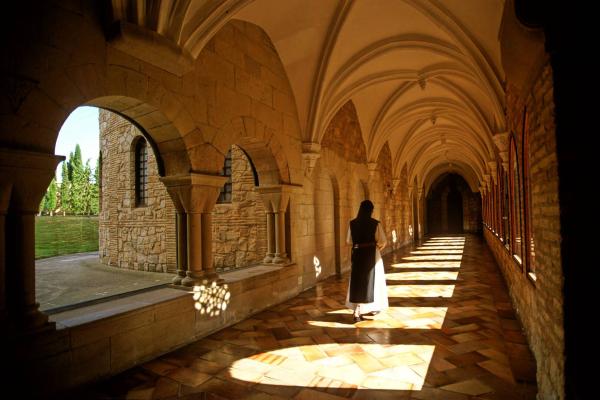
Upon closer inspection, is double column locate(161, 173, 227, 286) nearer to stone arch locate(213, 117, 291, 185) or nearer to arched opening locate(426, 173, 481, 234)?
stone arch locate(213, 117, 291, 185)

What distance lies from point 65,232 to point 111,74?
16.4m

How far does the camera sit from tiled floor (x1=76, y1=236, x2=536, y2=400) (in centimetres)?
257

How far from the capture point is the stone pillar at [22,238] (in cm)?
234

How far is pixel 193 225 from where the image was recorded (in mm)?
3887

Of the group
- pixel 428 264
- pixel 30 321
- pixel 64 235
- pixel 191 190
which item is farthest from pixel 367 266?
pixel 64 235

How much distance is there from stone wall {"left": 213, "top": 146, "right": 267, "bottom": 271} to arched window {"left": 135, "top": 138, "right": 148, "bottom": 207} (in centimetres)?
352

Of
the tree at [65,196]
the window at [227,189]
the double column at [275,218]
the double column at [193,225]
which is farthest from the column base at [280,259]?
the tree at [65,196]

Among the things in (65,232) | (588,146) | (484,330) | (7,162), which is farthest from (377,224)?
(65,232)

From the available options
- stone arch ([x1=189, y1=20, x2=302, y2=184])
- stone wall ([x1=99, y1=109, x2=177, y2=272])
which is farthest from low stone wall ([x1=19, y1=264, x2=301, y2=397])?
stone wall ([x1=99, y1=109, x2=177, y2=272])

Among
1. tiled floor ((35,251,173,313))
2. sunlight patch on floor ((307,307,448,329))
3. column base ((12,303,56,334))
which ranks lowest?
tiled floor ((35,251,173,313))

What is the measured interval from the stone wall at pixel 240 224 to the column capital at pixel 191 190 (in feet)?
11.0

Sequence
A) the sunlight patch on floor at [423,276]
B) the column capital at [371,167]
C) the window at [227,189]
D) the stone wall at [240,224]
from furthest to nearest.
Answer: the column capital at [371,167]
the window at [227,189]
the stone wall at [240,224]
the sunlight patch on floor at [423,276]

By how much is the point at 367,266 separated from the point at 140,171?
8.12m

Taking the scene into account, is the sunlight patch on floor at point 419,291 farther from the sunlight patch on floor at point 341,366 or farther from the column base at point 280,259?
the sunlight patch on floor at point 341,366
